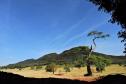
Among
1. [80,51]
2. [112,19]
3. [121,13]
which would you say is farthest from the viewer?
[80,51]

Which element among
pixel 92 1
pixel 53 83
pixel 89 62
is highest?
pixel 92 1

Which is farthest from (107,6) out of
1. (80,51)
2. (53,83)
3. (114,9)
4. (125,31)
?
(80,51)

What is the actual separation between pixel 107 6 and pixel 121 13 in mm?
1734

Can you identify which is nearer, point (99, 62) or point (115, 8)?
point (115, 8)

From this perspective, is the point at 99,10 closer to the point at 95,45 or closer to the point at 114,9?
the point at 114,9

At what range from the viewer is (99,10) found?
31.2m

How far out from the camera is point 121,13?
29.5 metres

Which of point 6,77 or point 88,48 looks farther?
point 88,48

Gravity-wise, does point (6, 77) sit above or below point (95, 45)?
below

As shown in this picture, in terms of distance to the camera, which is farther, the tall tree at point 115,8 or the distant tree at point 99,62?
the distant tree at point 99,62

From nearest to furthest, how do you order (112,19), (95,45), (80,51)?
(112,19)
(95,45)
(80,51)

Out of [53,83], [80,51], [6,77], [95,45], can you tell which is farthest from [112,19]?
[80,51]

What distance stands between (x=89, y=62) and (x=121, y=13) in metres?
33.4

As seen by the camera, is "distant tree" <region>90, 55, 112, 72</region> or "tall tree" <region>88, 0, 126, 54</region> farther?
"distant tree" <region>90, 55, 112, 72</region>
